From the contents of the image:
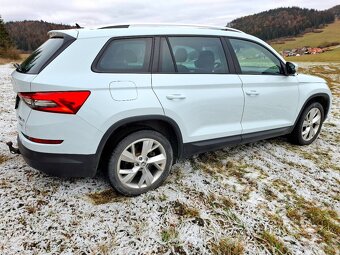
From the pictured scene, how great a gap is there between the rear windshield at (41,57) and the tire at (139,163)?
102cm

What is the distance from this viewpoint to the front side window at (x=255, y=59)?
3.63m

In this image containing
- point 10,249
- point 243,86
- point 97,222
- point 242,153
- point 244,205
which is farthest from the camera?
point 242,153

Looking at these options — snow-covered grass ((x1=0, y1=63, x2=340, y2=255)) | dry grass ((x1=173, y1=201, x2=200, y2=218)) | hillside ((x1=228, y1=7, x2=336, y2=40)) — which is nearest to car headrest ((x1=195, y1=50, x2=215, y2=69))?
snow-covered grass ((x1=0, y1=63, x2=340, y2=255))

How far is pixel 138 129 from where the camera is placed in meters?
2.85

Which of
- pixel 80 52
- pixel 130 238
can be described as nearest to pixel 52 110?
pixel 80 52

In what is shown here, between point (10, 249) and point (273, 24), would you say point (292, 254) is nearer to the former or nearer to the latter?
point (10, 249)

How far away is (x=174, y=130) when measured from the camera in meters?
3.08

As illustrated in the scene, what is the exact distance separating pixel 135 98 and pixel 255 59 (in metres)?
Result: 2.00

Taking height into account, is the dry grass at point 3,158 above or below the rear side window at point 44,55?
below

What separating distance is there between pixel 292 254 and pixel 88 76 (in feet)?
7.61

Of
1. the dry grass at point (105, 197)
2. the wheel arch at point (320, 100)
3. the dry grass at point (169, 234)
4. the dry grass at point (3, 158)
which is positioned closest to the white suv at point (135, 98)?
the dry grass at point (105, 197)

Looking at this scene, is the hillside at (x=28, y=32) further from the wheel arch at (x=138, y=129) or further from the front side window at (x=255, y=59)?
the wheel arch at (x=138, y=129)

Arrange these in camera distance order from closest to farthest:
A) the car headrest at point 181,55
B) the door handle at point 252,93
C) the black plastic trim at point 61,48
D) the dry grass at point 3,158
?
the black plastic trim at point 61,48 < the car headrest at point 181,55 < the door handle at point 252,93 < the dry grass at point 3,158

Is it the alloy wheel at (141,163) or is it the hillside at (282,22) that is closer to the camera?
the alloy wheel at (141,163)
